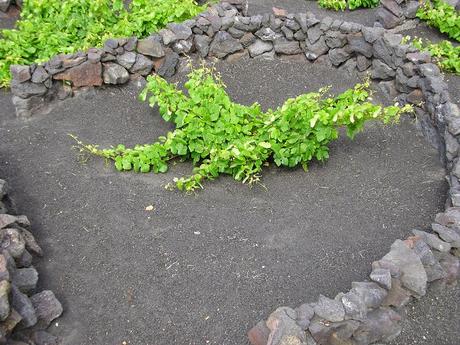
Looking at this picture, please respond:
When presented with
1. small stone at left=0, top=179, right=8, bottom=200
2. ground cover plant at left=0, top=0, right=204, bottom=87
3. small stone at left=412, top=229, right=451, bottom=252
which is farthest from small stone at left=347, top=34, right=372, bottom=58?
small stone at left=0, top=179, right=8, bottom=200

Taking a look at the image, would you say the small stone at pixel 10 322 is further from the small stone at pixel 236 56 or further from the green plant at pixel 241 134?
the small stone at pixel 236 56

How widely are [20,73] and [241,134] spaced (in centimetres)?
285

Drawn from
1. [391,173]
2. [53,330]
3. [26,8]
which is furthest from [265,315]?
[26,8]

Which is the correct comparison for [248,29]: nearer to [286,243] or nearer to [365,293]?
[286,243]

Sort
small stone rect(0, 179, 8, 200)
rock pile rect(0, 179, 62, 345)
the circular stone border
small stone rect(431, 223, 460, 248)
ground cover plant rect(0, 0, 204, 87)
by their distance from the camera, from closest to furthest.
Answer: rock pile rect(0, 179, 62, 345), the circular stone border, small stone rect(431, 223, 460, 248), small stone rect(0, 179, 8, 200), ground cover plant rect(0, 0, 204, 87)

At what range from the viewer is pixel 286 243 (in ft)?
15.5

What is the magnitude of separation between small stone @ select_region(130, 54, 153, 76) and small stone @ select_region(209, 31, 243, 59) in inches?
36.9

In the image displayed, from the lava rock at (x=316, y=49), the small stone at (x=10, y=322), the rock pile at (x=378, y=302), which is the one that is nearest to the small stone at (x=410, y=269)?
the rock pile at (x=378, y=302)

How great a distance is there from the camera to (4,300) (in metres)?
3.36

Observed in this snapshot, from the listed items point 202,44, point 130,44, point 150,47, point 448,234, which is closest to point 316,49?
point 202,44

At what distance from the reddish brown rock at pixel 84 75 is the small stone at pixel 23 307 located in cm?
345

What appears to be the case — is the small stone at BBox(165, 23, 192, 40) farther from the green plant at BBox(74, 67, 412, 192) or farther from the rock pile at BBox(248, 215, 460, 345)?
the rock pile at BBox(248, 215, 460, 345)

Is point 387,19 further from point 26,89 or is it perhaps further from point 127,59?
point 26,89

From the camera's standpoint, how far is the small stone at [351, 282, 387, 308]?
3.77 m
